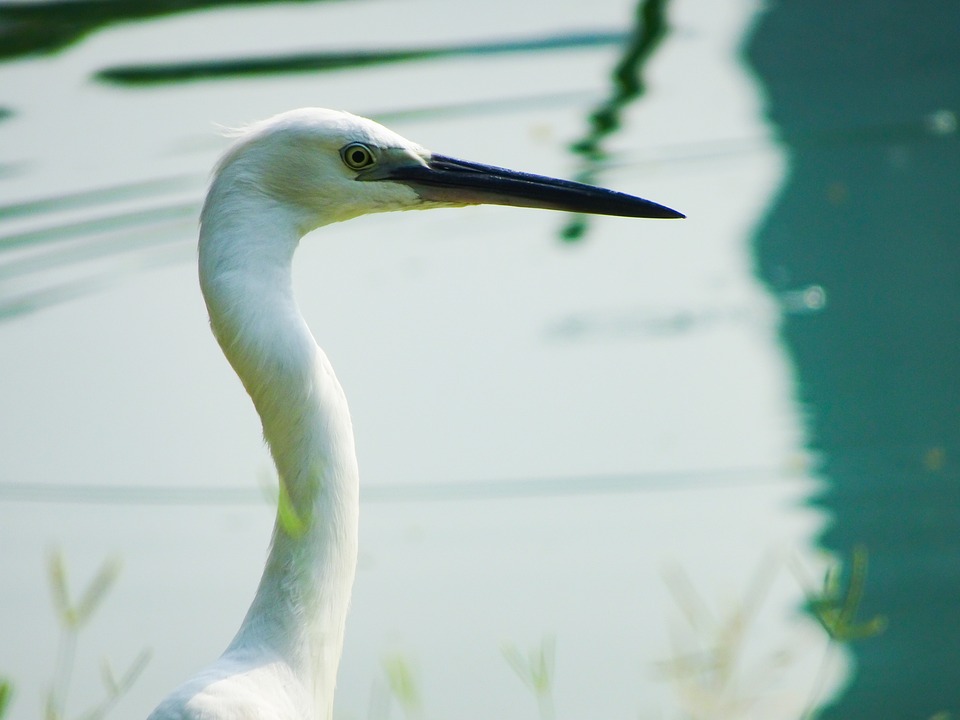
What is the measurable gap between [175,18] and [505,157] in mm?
2081

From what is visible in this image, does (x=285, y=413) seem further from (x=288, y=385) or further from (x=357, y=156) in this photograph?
(x=357, y=156)

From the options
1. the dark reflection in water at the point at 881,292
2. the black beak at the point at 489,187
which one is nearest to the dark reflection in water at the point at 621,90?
the dark reflection in water at the point at 881,292

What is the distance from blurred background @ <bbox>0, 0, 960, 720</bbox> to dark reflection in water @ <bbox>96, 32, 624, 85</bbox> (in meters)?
0.02

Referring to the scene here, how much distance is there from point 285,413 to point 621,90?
184 inches

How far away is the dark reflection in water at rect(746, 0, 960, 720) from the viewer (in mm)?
3494

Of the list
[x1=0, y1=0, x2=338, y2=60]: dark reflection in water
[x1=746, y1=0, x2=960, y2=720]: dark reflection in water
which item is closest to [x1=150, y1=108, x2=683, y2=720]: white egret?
[x1=746, y1=0, x2=960, y2=720]: dark reflection in water

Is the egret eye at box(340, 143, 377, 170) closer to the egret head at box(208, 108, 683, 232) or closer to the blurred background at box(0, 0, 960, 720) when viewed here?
the egret head at box(208, 108, 683, 232)

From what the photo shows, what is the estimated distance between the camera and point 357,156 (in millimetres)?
2213

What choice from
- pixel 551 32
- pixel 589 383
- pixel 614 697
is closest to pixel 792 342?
pixel 589 383

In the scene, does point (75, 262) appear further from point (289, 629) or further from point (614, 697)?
point (289, 629)

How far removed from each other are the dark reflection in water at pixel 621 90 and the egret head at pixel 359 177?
10.9 feet

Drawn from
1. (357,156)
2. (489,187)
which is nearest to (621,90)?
(489,187)

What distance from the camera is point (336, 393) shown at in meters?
2.10

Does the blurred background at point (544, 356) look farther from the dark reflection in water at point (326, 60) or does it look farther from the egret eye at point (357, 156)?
the egret eye at point (357, 156)
